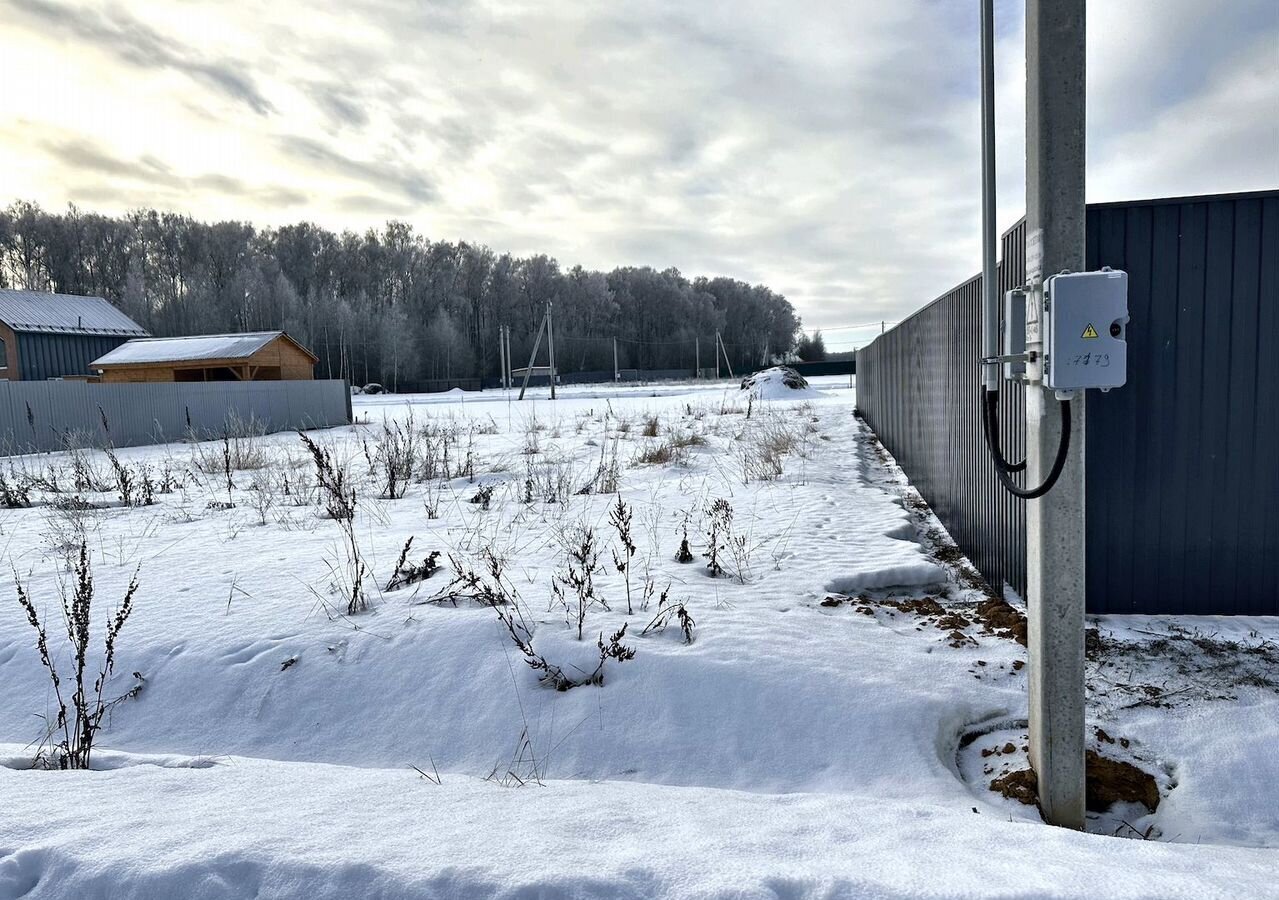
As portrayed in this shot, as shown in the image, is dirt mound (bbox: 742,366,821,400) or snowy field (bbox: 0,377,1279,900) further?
dirt mound (bbox: 742,366,821,400)

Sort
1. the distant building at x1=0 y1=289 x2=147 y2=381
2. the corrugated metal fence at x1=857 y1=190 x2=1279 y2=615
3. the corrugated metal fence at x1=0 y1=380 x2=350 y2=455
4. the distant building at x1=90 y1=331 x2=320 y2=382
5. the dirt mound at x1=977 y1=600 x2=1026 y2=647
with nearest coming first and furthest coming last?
the dirt mound at x1=977 y1=600 x2=1026 y2=647 < the corrugated metal fence at x1=857 y1=190 x2=1279 y2=615 < the corrugated metal fence at x1=0 y1=380 x2=350 y2=455 < the distant building at x1=90 y1=331 x2=320 y2=382 < the distant building at x1=0 y1=289 x2=147 y2=381

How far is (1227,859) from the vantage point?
6.45ft

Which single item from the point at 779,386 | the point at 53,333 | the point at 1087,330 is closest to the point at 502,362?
the point at 53,333

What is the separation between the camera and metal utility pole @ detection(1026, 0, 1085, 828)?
2.34 metres

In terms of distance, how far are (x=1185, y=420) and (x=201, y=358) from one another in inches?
1009

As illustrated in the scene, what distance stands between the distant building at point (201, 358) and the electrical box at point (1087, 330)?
24.3 metres

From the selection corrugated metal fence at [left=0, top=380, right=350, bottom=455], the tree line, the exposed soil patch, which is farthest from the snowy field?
the tree line

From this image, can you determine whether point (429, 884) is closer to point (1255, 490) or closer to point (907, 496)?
point (1255, 490)

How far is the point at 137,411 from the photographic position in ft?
53.5

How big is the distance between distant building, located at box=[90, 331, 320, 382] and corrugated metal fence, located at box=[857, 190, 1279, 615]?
23.5 m

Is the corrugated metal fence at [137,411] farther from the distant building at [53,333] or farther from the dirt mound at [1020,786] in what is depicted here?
the distant building at [53,333]

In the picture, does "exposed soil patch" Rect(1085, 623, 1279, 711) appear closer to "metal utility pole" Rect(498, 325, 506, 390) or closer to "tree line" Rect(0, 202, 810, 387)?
"metal utility pole" Rect(498, 325, 506, 390)

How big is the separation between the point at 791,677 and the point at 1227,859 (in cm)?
165

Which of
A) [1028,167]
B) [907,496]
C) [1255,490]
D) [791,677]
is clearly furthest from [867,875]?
[907,496]
